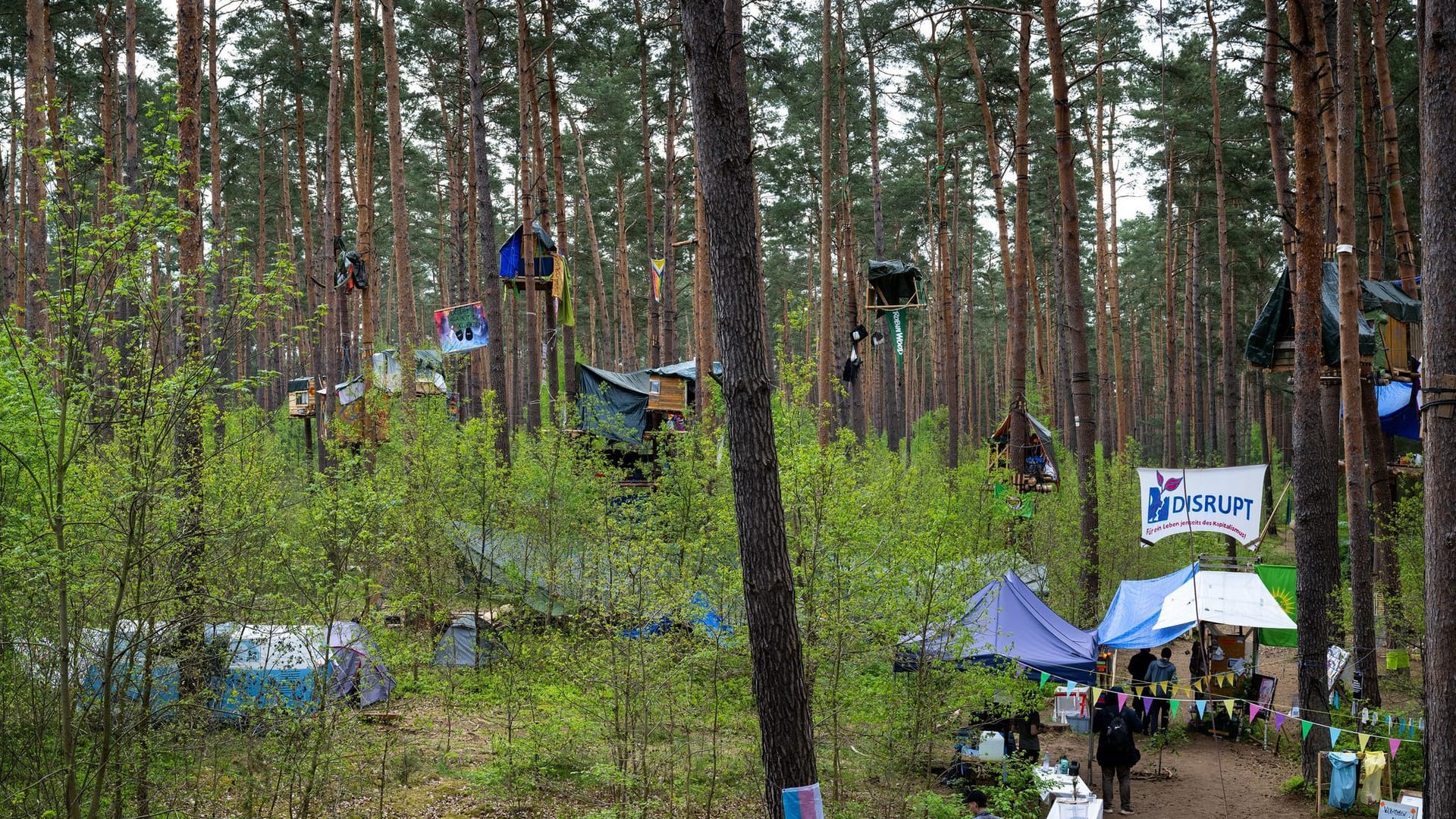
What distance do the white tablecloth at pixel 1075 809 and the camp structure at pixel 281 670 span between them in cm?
655

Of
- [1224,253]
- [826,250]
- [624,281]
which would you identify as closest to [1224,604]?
[826,250]

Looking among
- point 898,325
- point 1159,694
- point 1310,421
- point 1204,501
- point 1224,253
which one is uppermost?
point 1224,253

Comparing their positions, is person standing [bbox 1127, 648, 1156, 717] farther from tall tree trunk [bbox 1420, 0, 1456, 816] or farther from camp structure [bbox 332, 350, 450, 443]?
camp structure [bbox 332, 350, 450, 443]

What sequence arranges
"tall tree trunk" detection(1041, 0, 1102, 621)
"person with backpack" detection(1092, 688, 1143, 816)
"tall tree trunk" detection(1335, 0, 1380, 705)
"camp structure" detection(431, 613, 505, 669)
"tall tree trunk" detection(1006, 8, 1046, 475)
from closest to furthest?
"tall tree trunk" detection(1335, 0, 1380, 705) → "person with backpack" detection(1092, 688, 1143, 816) → "camp structure" detection(431, 613, 505, 669) → "tall tree trunk" detection(1041, 0, 1102, 621) → "tall tree trunk" detection(1006, 8, 1046, 475)

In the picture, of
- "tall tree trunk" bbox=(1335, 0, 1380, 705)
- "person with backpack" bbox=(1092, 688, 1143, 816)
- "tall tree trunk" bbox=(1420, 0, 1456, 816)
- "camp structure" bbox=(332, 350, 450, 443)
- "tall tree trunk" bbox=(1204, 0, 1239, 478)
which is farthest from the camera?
"tall tree trunk" bbox=(1204, 0, 1239, 478)

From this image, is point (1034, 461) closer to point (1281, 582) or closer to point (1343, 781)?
point (1281, 582)

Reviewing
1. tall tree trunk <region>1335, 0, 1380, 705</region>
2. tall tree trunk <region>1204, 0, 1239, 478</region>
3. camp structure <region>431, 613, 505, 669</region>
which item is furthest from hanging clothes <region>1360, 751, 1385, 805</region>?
tall tree trunk <region>1204, 0, 1239, 478</region>

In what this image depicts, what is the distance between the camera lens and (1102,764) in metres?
10.5

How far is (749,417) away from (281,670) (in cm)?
490

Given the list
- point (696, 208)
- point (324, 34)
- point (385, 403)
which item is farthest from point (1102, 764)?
point (324, 34)

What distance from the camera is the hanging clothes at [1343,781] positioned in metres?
9.99

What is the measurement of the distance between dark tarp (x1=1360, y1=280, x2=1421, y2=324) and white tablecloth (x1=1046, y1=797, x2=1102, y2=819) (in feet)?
25.4

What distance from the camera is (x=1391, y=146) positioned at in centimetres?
1325

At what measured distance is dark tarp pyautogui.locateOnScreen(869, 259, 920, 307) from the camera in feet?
61.6
